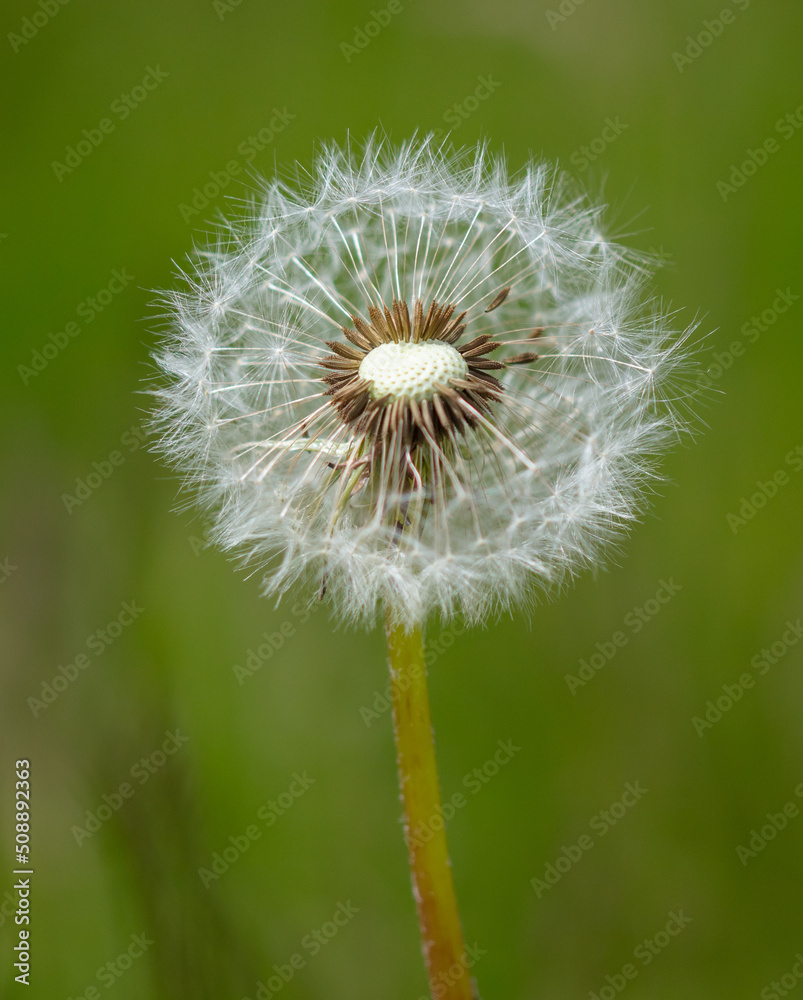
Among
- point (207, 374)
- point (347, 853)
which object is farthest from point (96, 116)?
point (347, 853)

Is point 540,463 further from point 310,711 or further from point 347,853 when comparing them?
point 347,853
